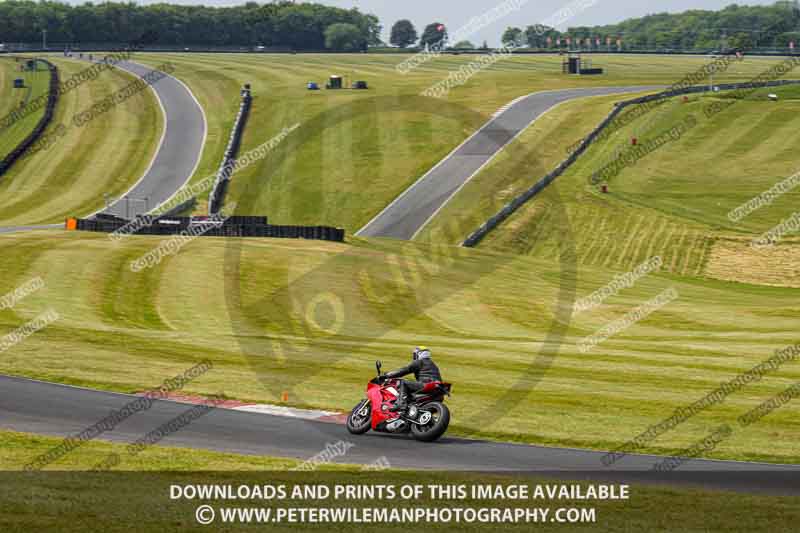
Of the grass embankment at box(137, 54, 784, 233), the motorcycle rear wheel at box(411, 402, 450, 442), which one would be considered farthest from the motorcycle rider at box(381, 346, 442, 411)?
the grass embankment at box(137, 54, 784, 233)

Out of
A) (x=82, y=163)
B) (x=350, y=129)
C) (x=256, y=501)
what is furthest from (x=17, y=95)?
(x=256, y=501)

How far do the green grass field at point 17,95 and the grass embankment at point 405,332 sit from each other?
4845 centimetres

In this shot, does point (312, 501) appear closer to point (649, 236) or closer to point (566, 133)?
point (649, 236)

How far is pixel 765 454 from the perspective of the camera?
21.5 metres

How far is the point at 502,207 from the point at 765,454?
54.8m

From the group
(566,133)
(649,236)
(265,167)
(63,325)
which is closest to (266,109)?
(265,167)

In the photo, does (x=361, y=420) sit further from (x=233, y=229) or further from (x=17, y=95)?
(x=17, y=95)

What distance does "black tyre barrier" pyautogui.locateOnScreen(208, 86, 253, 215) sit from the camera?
82644mm

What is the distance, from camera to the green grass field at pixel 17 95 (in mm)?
102562

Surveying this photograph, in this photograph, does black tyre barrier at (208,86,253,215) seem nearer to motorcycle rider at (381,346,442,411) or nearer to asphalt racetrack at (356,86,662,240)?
asphalt racetrack at (356,86,662,240)

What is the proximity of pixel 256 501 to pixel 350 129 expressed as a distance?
A: 85.1 metres

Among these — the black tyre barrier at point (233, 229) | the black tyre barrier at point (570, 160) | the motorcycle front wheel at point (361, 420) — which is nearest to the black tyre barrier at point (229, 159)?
the black tyre barrier at point (233, 229)

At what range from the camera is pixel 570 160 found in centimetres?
8688

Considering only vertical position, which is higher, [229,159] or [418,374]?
[418,374]
